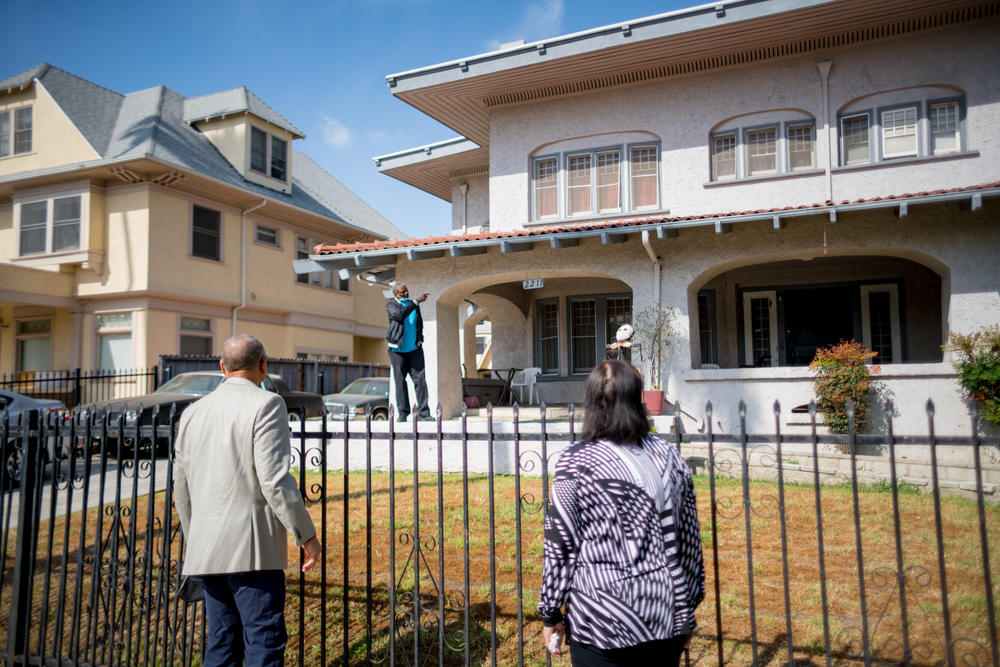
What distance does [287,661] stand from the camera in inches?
187

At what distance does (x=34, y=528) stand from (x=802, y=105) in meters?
13.3

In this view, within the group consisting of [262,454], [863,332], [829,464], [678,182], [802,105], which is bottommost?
[829,464]

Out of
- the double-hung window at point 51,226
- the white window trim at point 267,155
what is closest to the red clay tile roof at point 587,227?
the double-hung window at point 51,226

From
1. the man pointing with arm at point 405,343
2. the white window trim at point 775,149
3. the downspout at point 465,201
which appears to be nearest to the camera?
the man pointing with arm at point 405,343

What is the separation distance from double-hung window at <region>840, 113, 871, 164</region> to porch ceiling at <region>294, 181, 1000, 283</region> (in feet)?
7.60

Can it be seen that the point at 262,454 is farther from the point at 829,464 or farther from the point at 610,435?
the point at 829,464

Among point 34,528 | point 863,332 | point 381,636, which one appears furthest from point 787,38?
point 34,528

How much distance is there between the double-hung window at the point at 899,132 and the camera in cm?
1281

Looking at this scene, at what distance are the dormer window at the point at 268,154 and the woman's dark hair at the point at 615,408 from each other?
23.6 meters

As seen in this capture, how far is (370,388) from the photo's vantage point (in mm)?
19172

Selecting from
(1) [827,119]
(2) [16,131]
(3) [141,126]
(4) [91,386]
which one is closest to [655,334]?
(1) [827,119]

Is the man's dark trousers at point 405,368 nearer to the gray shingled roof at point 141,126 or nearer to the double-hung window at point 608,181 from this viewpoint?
the double-hung window at point 608,181

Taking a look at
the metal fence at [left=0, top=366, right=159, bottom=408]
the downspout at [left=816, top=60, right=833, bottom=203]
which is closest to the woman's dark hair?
the downspout at [left=816, top=60, right=833, bottom=203]

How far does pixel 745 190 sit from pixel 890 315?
4234mm
